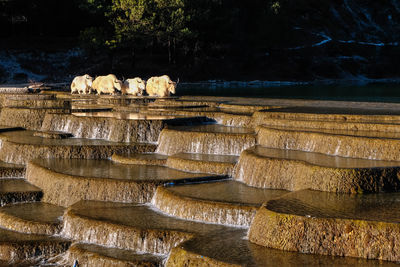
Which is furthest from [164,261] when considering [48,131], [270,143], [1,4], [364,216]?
[1,4]

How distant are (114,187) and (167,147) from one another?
453 cm

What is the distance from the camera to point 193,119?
25219 millimetres

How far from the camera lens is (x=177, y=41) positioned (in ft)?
197

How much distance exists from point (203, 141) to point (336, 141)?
14.2 ft

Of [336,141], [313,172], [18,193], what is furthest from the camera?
[18,193]

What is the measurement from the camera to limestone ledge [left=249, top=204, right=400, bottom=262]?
11.7m

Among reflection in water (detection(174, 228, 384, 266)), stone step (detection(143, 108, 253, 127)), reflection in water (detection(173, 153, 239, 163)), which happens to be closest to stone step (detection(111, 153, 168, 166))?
reflection in water (detection(173, 153, 239, 163))

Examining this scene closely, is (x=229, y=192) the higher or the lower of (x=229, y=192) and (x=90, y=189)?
the higher

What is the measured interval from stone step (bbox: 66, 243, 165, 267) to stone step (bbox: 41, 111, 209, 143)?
904 cm

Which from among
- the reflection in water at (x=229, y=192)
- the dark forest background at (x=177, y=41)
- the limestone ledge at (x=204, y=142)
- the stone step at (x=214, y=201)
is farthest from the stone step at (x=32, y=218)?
the dark forest background at (x=177, y=41)

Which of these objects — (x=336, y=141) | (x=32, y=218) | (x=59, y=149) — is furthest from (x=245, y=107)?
(x=32, y=218)

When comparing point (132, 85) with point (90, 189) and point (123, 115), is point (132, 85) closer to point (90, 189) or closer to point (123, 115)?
point (123, 115)

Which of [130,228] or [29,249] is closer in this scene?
[130,228]

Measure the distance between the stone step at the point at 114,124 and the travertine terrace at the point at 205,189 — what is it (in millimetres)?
47
